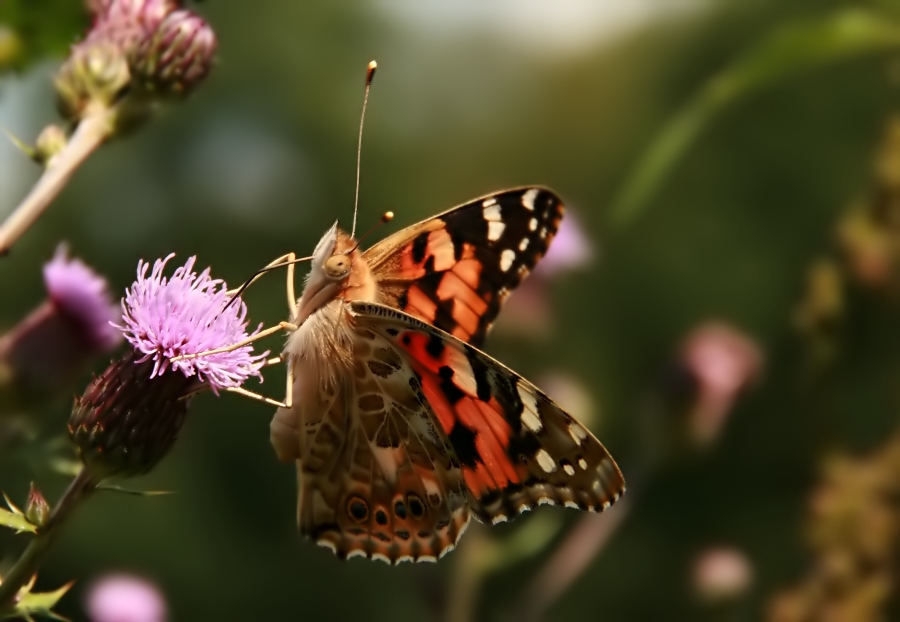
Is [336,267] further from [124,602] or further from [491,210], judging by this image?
[124,602]

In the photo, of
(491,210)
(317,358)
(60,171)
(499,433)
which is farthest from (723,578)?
(60,171)

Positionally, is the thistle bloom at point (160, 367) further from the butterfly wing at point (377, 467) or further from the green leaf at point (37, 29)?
the green leaf at point (37, 29)

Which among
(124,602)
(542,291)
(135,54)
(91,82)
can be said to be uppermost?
(542,291)

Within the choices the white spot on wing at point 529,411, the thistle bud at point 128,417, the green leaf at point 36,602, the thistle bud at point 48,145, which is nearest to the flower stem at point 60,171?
the thistle bud at point 48,145

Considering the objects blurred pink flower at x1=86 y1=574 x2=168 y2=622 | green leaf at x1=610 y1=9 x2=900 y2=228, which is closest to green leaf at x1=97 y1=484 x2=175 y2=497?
green leaf at x1=610 y1=9 x2=900 y2=228

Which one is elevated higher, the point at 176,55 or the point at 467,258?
the point at 467,258

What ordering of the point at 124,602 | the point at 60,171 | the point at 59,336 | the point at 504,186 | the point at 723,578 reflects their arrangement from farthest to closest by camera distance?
the point at 504,186
the point at 723,578
the point at 124,602
the point at 59,336
the point at 60,171

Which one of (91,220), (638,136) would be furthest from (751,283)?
(91,220)

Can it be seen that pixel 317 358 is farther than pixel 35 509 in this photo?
Yes
